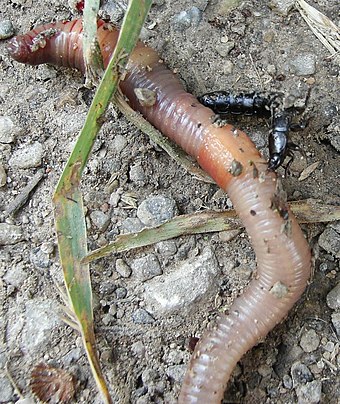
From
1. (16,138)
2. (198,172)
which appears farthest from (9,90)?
(198,172)

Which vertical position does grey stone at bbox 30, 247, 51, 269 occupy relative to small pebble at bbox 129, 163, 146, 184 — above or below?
below

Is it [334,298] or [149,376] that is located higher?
[334,298]

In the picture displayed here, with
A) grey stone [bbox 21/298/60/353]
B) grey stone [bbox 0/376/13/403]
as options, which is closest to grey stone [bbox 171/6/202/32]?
grey stone [bbox 21/298/60/353]

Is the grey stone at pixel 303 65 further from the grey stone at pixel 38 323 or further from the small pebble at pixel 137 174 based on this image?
the grey stone at pixel 38 323

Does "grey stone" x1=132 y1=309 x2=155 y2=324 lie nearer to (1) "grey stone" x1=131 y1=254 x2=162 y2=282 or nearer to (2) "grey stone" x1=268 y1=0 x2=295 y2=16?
(1) "grey stone" x1=131 y1=254 x2=162 y2=282

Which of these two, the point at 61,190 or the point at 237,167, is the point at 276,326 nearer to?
the point at 237,167

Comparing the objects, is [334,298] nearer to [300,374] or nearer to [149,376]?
[300,374]

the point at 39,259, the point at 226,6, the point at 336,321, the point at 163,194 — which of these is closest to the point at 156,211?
the point at 163,194
